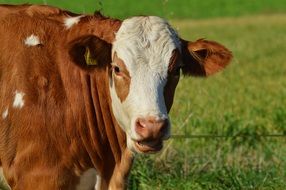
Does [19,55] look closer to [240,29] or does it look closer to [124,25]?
[124,25]

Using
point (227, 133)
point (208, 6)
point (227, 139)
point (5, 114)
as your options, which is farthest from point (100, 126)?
point (208, 6)

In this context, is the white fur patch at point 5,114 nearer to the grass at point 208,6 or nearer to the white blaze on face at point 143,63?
Result: the white blaze on face at point 143,63

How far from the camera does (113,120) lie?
270 inches

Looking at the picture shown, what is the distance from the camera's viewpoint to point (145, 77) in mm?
6223

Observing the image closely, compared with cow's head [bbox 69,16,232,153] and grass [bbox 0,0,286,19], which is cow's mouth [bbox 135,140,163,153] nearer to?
cow's head [bbox 69,16,232,153]

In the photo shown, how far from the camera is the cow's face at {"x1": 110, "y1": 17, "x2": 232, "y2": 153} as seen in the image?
6.04 metres

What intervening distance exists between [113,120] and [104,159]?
31 centimetres

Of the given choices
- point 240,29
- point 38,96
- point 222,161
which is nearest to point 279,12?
point 240,29

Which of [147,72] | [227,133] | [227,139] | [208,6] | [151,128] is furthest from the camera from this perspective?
[208,6]

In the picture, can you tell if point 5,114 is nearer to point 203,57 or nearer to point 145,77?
point 145,77

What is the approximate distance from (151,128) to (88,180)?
3.30 ft

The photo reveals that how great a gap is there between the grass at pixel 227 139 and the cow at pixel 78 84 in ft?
5.37

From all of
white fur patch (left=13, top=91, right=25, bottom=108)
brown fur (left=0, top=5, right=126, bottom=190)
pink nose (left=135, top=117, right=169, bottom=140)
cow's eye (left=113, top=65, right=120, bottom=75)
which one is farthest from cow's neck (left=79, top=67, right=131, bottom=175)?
pink nose (left=135, top=117, right=169, bottom=140)

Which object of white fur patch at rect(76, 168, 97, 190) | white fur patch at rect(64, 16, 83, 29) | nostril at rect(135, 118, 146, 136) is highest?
white fur patch at rect(64, 16, 83, 29)
